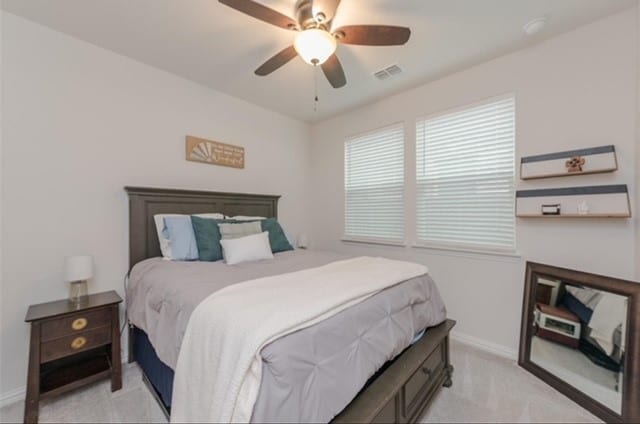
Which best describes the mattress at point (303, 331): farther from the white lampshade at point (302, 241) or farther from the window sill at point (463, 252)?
the white lampshade at point (302, 241)

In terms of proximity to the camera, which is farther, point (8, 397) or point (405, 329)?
point (8, 397)

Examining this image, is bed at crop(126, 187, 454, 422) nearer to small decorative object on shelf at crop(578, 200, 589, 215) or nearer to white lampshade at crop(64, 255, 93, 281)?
white lampshade at crop(64, 255, 93, 281)

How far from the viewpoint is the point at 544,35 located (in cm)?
216

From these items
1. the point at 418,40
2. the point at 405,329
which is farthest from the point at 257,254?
the point at 418,40

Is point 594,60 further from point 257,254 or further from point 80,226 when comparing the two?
point 80,226

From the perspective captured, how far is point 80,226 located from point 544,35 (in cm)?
411

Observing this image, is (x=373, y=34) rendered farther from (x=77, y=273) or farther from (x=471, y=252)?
(x=77, y=273)

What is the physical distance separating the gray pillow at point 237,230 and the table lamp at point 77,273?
972 mm

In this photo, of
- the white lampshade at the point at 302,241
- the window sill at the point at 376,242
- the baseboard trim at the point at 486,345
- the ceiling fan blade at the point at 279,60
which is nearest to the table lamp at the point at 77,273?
the ceiling fan blade at the point at 279,60

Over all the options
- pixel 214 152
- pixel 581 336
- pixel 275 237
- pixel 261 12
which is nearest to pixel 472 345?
pixel 581 336

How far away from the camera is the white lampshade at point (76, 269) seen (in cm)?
190

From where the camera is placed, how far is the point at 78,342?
71.7 inches

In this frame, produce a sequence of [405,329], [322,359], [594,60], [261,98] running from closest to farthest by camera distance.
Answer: [322,359], [405,329], [594,60], [261,98]

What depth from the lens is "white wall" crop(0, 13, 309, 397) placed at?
6.27ft
